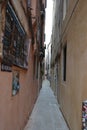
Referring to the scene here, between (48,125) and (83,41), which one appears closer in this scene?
(83,41)

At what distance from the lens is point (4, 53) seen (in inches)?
133

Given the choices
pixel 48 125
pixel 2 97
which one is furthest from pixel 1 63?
pixel 48 125

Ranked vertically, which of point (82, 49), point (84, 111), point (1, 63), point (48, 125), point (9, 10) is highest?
point (9, 10)

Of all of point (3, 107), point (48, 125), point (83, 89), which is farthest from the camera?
point (48, 125)

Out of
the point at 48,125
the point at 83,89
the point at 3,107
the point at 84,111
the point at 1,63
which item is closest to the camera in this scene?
the point at 1,63

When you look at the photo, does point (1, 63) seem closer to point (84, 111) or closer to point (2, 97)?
point (2, 97)

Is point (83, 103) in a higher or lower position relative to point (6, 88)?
lower

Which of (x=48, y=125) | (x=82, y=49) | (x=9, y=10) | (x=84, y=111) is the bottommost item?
(x=48, y=125)

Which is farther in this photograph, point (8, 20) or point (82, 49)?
point (82, 49)

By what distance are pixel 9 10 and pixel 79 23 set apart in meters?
2.37

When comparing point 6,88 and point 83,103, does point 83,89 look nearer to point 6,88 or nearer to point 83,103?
point 83,103

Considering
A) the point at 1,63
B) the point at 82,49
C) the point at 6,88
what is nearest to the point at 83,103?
the point at 82,49

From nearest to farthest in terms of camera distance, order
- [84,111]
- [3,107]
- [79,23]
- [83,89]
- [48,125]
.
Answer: [3,107]
[84,111]
[83,89]
[79,23]
[48,125]

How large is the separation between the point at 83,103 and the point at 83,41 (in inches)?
50.0
